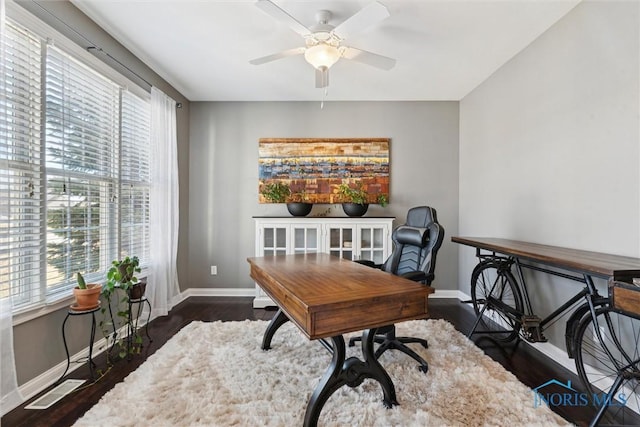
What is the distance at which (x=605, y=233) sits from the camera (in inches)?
71.7

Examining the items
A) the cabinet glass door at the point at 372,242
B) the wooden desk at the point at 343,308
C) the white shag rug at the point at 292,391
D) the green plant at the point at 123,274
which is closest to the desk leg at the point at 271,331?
the white shag rug at the point at 292,391

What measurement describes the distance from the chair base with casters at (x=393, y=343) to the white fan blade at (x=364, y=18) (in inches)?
79.7

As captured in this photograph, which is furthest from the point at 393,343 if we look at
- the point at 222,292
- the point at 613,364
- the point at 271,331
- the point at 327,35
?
the point at 222,292

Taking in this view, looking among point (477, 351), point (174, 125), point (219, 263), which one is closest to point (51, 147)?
point (174, 125)

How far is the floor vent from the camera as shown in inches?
65.0

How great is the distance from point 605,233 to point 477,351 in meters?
1.24

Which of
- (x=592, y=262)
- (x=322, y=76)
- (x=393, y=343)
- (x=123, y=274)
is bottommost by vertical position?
(x=393, y=343)

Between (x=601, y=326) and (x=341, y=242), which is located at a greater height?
(x=341, y=242)

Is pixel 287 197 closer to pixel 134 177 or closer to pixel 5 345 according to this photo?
pixel 134 177

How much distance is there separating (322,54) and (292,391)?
7.63 ft

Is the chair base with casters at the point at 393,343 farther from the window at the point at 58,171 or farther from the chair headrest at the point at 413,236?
the window at the point at 58,171

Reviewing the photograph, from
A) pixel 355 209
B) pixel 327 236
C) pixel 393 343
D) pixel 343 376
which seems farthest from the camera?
pixel 355 209

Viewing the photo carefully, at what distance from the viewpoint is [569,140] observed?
2.10m

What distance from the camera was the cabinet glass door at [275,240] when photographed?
3.46m
